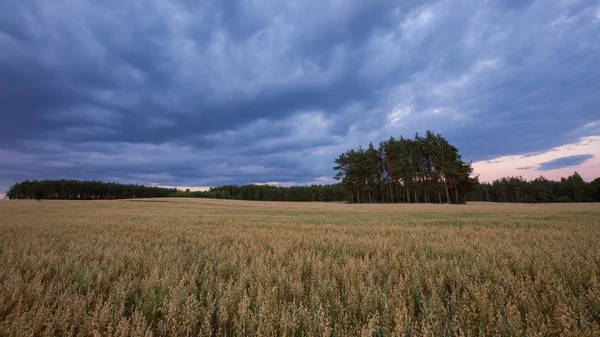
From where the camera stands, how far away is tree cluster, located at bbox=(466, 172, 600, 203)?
334 ft

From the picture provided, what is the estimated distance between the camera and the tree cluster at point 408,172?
5956 centimetres

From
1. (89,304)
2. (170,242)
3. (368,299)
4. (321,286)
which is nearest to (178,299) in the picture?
(89,304)

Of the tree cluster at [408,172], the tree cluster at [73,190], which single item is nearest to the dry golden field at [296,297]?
the tree cluster at [408,172]

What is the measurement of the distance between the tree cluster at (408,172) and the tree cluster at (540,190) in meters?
46.8

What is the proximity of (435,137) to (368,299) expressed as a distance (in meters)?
69.1

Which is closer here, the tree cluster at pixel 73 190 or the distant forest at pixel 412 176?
the distant forest at pixel 412 176

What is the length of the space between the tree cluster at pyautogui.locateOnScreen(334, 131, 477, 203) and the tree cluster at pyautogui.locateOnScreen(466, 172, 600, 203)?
46.8 meters

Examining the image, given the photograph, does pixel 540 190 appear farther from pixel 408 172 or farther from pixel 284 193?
pixel 284 193

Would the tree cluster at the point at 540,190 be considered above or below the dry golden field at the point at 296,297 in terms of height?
above

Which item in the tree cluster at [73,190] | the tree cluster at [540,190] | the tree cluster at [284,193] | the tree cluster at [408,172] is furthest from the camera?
the tree cluster at [73,190]

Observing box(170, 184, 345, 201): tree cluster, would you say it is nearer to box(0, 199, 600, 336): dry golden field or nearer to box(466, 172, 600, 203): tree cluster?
box(466, 172, 600, 203): tree cluster

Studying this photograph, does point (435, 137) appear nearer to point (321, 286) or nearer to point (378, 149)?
point (378, 149)

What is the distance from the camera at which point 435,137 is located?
6338 centimetres

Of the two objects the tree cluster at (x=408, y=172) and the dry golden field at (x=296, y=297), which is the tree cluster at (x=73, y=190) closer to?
the tree cluster at (x=408, y=172)
